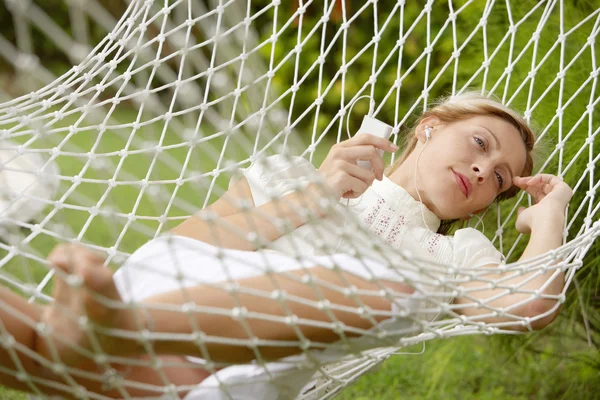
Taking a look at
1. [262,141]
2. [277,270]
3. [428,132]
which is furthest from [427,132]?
[277,270]

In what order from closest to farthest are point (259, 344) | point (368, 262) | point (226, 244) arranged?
point (259, 344)
point (368, 262)
point (226, 244)

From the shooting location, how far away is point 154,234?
1.21m

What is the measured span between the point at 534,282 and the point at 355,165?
0.35 meters

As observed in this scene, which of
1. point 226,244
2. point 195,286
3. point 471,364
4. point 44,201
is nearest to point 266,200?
point 226,244

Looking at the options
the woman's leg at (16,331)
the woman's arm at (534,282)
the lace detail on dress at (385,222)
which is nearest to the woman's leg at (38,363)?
the woman's leg at (16,331)

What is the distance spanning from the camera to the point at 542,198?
161 cm

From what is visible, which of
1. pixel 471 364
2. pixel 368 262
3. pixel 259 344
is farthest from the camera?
pixel 471 364

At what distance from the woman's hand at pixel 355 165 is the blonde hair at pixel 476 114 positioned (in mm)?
266

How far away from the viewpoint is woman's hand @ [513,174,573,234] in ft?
5.00

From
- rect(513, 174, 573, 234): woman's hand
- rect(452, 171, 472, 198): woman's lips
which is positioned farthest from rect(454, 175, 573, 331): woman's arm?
rect(452, 171, 472, 198): woman's lips

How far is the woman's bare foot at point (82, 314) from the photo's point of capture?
102 centimetres

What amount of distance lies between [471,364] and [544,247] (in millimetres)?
1001

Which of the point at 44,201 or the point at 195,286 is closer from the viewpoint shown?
the point at 195,286

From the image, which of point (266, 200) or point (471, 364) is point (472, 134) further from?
point (471, 364)
